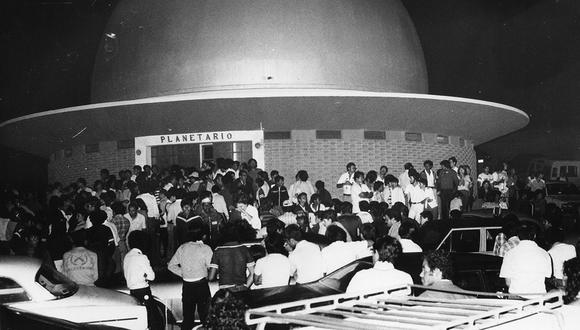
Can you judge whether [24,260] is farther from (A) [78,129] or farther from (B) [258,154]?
(A) [78,129]

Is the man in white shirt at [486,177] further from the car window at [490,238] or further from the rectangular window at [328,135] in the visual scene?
the car window at [490,238]

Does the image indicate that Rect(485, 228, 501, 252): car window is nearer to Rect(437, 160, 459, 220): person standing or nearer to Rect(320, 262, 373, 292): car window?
Rect(320, 262, 373, 292): car window

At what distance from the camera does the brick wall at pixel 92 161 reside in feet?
78.9

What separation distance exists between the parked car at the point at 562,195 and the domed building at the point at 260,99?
113 inches

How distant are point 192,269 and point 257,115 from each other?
12717 millimetres

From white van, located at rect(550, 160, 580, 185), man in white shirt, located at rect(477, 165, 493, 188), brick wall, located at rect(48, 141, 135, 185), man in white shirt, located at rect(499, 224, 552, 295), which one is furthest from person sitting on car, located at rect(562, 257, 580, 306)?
white van, located at rect(550, 160, 580, 185)

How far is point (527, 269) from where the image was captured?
8086mm

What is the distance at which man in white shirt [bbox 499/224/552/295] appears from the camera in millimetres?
8086

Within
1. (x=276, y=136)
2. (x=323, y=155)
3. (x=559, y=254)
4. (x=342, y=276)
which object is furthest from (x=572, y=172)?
(x=342, y=276)

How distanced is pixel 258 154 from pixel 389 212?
1052 cm

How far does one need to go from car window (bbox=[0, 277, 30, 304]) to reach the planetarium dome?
16.0 metres

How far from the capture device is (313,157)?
23.2 meters

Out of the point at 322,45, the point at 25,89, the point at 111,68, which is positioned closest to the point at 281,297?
the point at 322,45

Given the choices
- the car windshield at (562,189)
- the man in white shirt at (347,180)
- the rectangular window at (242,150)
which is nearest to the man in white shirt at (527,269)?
the man in white shirt at (347,180)
